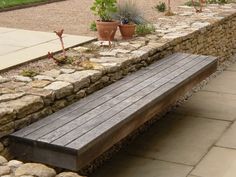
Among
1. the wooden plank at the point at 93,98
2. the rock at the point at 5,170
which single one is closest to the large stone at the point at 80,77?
the wooden plank at the point at 93,98

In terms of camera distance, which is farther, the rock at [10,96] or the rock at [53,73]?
the rock at [53,73]

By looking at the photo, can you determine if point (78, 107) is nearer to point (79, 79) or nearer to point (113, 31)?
point (79, 79)

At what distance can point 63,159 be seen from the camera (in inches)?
133

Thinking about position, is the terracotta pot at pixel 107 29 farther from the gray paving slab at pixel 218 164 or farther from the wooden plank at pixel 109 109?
the gray paving slab at pixel 218 164

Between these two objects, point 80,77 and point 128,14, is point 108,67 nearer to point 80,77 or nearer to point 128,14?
point 80,77

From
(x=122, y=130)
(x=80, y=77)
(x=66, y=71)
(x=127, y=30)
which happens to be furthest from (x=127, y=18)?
(x=122, y=130)

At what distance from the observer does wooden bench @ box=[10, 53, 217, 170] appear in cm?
341

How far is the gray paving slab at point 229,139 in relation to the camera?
16.6ft

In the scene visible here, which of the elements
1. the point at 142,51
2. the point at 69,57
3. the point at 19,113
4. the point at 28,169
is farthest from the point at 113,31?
the point at 28,169

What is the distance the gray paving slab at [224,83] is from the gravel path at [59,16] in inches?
58.2

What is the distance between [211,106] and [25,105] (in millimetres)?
3157

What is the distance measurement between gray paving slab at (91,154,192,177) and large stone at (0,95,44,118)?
1067mm

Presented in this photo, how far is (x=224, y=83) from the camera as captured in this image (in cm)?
722

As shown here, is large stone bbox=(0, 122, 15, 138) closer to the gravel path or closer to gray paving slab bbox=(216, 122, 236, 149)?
gray paving slab bbox=(216, 122, 236, 149)
